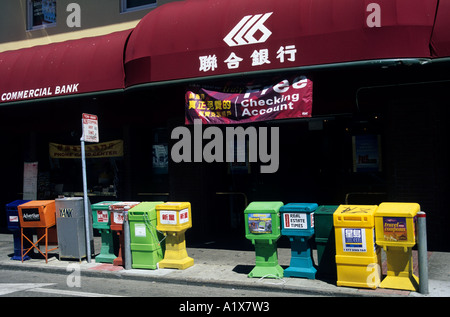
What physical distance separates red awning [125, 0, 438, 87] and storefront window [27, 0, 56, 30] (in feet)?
16.8

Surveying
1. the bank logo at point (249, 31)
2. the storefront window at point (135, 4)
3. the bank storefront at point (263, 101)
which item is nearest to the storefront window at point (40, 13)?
the bank storefront at point (263, 101)

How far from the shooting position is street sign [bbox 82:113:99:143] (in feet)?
30.9

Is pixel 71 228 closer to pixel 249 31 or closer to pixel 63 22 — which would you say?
pixel 249 31

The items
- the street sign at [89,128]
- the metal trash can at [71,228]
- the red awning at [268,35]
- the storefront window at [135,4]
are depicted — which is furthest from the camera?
the storefront window at [135,4]

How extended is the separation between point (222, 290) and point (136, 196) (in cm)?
615

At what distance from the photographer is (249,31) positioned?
912cm

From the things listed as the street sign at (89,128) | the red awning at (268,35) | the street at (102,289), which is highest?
the red awning at (268,35)

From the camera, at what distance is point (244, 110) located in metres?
9.22

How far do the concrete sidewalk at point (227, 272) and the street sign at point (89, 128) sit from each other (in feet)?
8.62

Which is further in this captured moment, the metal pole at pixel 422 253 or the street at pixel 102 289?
the street at pixel 102 289

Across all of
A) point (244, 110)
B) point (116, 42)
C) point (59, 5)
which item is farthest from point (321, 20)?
point (59, 5)

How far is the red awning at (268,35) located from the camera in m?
8.03

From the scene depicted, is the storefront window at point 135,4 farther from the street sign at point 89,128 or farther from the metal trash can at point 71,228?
the metal trash can at point 71,228

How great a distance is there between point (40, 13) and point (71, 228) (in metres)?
8.08
